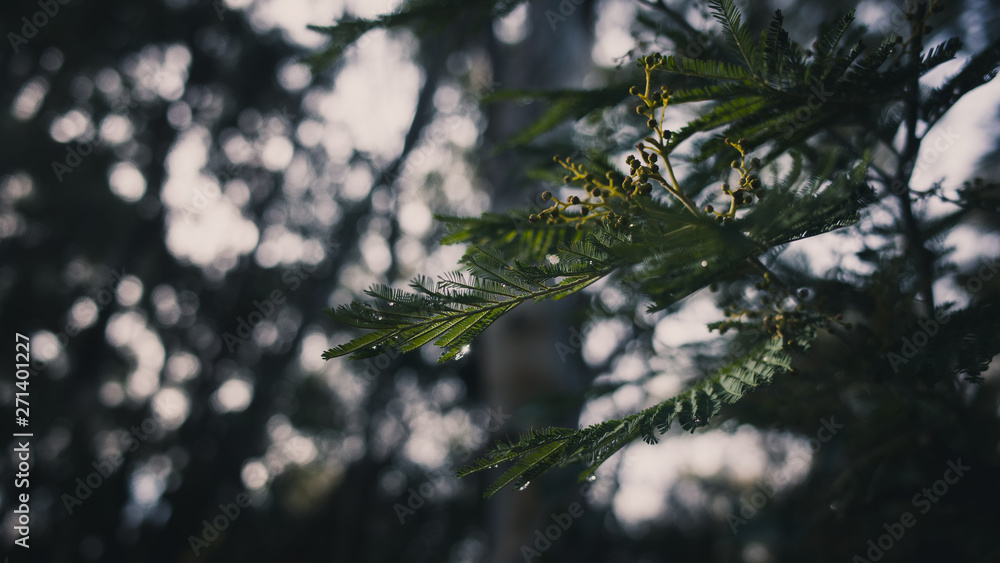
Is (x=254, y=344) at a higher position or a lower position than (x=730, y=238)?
higher

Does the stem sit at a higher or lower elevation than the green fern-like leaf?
higher

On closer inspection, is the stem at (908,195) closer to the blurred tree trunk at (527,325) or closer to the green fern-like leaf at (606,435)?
the green fern-like leaf at (606,435)

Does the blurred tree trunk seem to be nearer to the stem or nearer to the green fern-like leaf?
the stem

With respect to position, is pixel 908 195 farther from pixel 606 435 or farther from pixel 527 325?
pixel 527 325

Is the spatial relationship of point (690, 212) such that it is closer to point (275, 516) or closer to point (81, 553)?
point (81, 553)

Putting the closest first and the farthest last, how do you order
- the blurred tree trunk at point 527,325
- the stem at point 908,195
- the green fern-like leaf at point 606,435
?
the green fern-like leaf at point 606,435 → the stem at point 908,195 → the blurred tree trunk at point 527,325

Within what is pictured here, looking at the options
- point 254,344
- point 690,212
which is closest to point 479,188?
point 254,344

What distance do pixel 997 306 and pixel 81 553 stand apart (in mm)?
8406

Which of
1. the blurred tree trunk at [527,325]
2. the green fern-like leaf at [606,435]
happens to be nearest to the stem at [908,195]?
the green fern-like leaf at [606,435]

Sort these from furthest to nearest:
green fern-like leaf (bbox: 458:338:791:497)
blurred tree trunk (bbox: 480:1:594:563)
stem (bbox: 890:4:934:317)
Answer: blurred tree trunk (bbox: 480:1:594:563), stem (bbox: 890:4:934:317), green fern-like leaf (bbox: 458:338:791:497)

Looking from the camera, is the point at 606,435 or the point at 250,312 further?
the point at 250,312

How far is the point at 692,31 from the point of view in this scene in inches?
58.8

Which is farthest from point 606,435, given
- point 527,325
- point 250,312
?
point 250,312

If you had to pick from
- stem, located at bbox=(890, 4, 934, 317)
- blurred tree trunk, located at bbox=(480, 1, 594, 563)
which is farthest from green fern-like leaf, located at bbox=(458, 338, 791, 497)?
blurred tree trunk, located at bbox=(480, 1, 594, 563)
